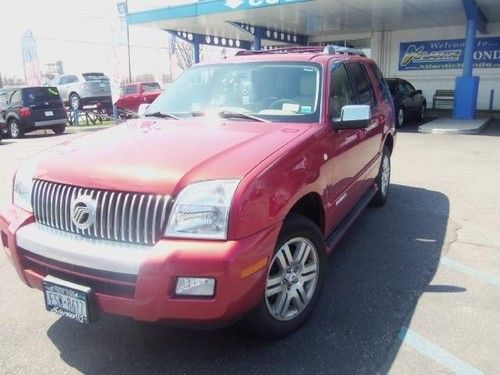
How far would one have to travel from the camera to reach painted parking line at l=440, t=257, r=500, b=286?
12.7 ft

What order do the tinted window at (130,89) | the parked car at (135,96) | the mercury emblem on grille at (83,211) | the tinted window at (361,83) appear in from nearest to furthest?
the mercury emblem on grille at (83,211) < the tinted window at (361,83) < the parked car at (135,96) < the tinted window at (130,89)

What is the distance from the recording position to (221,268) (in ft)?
7.70

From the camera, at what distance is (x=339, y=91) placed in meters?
4.08

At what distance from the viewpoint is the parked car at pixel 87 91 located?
22.9 m

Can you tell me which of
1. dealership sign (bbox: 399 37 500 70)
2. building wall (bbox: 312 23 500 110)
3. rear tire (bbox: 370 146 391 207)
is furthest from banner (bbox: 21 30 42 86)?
rear tire (bbox: 370 146 391 207)

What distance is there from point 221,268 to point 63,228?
1061 mm

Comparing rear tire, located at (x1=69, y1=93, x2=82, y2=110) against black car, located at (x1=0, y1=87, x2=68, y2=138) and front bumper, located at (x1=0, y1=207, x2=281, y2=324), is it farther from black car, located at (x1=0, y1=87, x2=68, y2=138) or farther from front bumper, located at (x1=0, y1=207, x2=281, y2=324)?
front bumper, located at (x1=0, y1=207, x2=281, y2=324)

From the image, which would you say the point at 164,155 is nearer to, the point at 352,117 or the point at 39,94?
the point at 352,117

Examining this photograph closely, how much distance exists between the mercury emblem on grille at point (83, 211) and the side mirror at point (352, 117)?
1.93 m

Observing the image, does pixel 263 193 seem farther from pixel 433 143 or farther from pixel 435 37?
pixel 435 37

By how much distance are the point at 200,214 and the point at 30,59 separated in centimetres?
2685

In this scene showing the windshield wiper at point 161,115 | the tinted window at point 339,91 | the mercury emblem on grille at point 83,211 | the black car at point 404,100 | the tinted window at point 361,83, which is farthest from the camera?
the black car at point 404,100

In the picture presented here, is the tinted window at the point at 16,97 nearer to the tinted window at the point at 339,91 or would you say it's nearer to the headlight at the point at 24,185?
the headlight at the point at 24,185

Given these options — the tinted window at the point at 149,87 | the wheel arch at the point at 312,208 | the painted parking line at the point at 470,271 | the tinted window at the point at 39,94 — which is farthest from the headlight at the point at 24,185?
the tinted window at the point at 149,87
